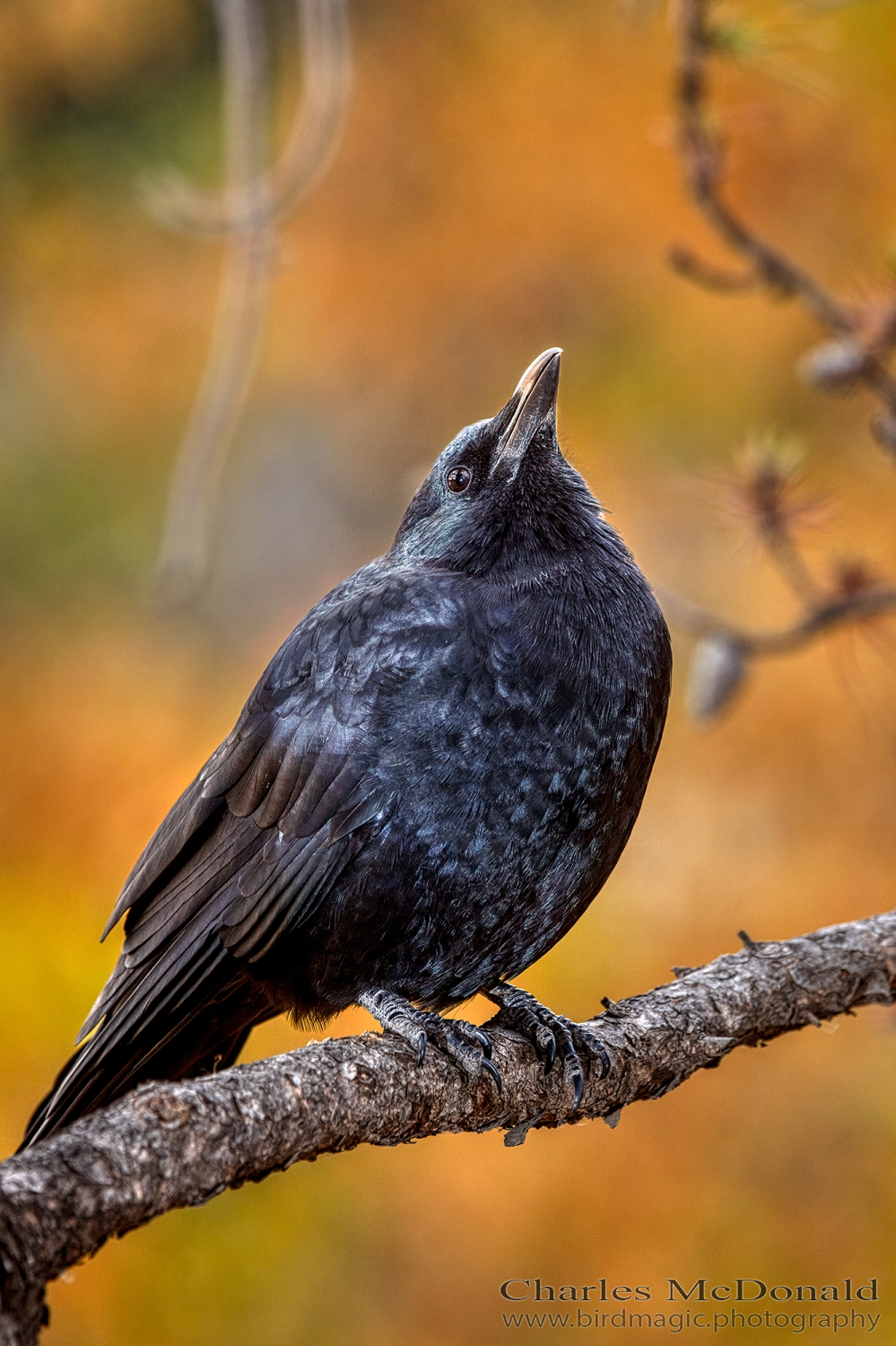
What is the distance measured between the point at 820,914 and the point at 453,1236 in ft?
4.51

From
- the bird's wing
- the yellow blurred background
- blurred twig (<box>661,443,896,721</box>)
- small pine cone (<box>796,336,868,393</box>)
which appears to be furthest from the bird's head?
the yellow blurred background

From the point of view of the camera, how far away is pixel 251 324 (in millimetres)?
3059

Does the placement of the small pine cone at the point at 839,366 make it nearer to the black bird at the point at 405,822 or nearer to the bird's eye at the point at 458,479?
the black bird at the point at 405,822

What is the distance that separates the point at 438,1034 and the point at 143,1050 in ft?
1.57

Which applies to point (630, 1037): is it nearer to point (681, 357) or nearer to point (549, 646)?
point (549, 646)

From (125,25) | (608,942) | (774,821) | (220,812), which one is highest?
(125,25)

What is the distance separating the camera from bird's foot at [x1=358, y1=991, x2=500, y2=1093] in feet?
6.57

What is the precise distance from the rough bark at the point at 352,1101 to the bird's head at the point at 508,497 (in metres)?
0.71

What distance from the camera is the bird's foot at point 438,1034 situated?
Answer: 6.57ft

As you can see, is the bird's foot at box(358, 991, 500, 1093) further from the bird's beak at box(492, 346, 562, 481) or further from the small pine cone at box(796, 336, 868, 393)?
the small pine cone at box(796, 336, 868, 393)

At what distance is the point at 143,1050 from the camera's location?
221cm

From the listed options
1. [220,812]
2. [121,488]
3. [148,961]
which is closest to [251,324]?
[220,812]

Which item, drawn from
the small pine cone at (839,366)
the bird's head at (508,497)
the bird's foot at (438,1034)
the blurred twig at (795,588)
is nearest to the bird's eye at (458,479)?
the bird's head at (508,497)

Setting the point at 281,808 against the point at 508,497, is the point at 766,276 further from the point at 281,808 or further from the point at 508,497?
the point at 281,808
